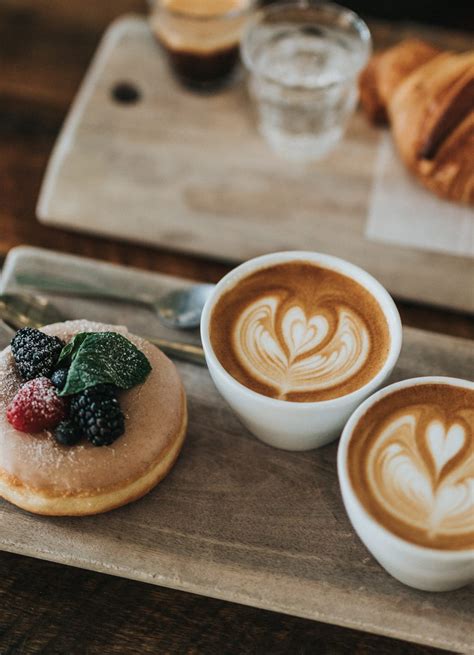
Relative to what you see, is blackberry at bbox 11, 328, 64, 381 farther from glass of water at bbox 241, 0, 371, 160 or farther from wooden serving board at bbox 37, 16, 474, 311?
glass of water at bbox 241, 0, 371, 160

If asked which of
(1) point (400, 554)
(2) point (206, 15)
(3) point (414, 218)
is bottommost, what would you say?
(3) point (414, 218)

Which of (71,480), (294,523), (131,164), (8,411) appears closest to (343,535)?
(294,523)

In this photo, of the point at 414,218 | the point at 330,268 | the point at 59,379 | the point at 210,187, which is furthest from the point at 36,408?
the point at 414,218

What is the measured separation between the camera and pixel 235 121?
199cm

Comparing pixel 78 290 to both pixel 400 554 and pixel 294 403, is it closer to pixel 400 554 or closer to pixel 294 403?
pixel 294 403

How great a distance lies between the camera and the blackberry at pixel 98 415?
3.58ft

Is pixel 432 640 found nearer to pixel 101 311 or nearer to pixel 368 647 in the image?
pixel 368 647

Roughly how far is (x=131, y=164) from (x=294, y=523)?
102 centimetres

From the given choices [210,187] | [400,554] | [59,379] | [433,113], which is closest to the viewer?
[400,554]

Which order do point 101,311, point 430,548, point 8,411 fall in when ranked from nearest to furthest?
point 430,548 < point 8,411 < point 101,311

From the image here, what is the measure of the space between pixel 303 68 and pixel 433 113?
0.36 m

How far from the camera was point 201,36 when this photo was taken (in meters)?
1.95

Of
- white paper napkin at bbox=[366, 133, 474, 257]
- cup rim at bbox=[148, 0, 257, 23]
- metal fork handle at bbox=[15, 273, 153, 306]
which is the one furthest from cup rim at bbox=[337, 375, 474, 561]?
cup rim at bbox=[148, 0, 257, 23]

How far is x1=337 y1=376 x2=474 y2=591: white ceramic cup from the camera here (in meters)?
1.00
